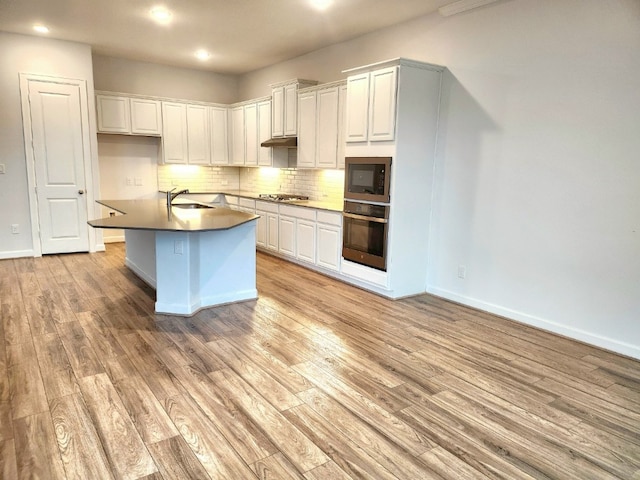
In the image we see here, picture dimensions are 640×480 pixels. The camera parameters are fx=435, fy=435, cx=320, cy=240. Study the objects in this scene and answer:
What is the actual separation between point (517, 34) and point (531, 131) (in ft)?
2.71

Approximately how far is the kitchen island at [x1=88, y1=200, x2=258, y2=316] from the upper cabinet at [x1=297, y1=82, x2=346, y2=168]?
4.98 feet

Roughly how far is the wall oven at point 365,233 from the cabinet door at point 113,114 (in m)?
3.95

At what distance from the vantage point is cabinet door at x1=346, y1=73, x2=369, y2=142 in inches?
173

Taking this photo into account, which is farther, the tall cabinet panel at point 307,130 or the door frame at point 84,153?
the door frame at point 84,153

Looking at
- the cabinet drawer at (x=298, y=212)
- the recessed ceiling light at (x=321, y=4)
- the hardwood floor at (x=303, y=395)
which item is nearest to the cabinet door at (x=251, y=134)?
the cabinet drawer at (x=298, y=212)

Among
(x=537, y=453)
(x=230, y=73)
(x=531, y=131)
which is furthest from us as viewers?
(x=230, y=73)

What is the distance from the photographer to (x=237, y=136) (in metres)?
7.36

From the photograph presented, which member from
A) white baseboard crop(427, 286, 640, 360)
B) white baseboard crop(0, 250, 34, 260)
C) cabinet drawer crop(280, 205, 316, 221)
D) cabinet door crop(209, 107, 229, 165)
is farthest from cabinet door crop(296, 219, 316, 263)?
white baseboard crop(0, 250, 34, 260)

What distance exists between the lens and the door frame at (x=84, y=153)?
5.66 m

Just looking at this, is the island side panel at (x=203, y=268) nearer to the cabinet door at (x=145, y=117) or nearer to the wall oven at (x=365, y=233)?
the wall oven at (x=365, y=233)

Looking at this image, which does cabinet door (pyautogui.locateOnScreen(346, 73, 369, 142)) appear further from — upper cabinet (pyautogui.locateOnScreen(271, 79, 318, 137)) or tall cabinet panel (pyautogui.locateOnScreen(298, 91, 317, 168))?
upper cabinet (pyautogui.locateOnScreen(271, 79, 318, 137))

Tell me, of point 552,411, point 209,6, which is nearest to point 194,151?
point 209,6

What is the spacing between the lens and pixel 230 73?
304 inches

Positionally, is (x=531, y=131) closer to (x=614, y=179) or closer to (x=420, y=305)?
(x=614, y=179)
